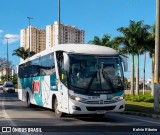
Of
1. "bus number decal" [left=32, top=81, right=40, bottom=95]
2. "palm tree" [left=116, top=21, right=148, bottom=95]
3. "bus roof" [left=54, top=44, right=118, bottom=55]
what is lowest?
"bus number decal" [left=32, top=81, right=40, bottom=95]

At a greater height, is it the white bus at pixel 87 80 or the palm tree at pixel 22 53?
the palm tree at pixel 22 53

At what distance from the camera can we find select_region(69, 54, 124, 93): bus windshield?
16.9 meters

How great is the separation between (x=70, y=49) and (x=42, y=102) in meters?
5.43

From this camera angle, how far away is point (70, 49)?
17859mm

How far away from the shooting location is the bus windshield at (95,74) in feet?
55.6

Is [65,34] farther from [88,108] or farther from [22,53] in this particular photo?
[88,108]

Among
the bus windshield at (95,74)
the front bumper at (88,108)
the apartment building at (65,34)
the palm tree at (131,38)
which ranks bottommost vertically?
the front bumper at (88,108)

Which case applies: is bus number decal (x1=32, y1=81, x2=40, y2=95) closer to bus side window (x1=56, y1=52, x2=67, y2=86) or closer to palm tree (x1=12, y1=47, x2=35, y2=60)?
bus side window (x1=56, y1=52, x2=67, y2=86)

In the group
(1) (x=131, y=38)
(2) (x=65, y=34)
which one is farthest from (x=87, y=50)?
(2) (x=65, y=34)

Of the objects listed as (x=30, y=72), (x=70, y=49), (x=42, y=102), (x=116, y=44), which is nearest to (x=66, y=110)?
(x=70, y=49)

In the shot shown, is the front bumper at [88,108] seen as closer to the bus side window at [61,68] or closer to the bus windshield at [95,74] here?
the bus windshield at [95,74]

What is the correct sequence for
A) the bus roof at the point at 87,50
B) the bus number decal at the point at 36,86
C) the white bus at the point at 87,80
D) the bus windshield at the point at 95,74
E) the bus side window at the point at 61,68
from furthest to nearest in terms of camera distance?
the bus number decal at the point at 36,86
the bus roof at the point at 87,50
the bus side window at the point at 61,68
the bus windshield at the point at 95,74
the white bus at the point at 87,80

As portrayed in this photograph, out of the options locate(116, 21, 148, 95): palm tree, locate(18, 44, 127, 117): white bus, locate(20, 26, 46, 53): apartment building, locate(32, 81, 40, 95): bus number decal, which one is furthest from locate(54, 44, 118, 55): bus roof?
locate(20, 26, 46, 53): apartment building

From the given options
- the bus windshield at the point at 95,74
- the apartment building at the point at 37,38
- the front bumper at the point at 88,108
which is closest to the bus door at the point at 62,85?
the front bumper at the point at 88,108
